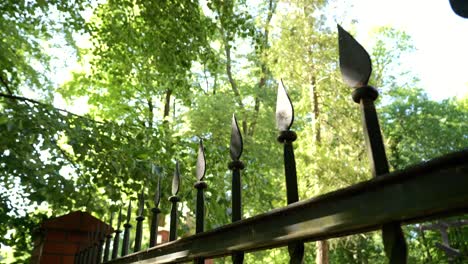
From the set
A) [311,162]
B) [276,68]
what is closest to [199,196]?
[311,162]

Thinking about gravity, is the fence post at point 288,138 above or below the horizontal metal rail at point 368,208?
above

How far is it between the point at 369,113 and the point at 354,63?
4.2 inches

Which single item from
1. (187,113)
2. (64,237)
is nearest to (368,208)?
(64,237)

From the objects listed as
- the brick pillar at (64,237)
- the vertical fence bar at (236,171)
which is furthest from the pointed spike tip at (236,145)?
the brick pillar at (64,237)

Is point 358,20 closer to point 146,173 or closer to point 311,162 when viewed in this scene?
point 311,162

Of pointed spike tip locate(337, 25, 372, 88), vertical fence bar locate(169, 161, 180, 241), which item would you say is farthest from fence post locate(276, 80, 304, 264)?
vertical fence bar locate(169, 161, 180, 241)

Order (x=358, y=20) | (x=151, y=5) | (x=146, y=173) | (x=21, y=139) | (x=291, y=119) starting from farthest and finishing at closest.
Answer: (x=358, y=20) → (x=151, y=5) → (x=146, y=173) → (x=21, y=139) → (x=291, y=119)

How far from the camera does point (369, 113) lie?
0.64m

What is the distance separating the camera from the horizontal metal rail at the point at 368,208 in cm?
47

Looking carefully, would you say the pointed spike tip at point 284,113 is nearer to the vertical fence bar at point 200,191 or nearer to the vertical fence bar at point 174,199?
the vertical fence bar at point 200,191

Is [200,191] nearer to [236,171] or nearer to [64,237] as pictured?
[236,171]

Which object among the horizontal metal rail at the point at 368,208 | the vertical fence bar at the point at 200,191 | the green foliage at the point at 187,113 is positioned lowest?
the horizontal metal rail at the point at 368,208

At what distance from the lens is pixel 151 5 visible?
4.06 m

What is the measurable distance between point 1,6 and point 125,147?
9.33ft
